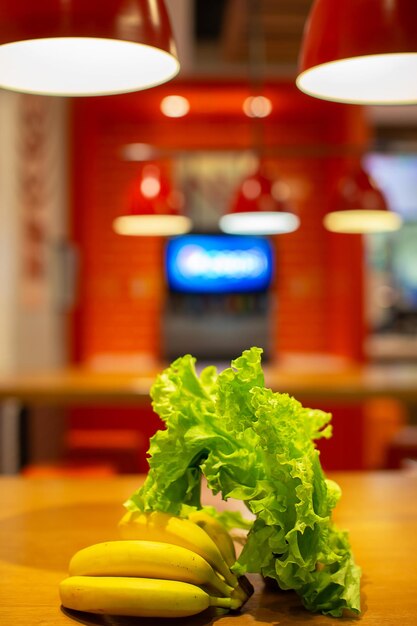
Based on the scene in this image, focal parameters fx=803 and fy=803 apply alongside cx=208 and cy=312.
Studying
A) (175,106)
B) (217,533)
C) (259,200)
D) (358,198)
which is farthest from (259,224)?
(217,533)

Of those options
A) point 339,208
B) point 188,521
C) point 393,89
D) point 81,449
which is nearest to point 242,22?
point 339,208

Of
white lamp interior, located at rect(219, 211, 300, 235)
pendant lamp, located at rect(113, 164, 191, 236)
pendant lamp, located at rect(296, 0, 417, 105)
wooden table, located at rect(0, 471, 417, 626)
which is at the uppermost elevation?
pendant lamp, located at rect(113, 164, 191, 236)

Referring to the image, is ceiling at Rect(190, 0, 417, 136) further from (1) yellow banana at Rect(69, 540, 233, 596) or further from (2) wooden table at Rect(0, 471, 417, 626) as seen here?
(1) yellow banana at Rect(69, 540, 233, 596)

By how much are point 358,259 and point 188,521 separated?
5513 millimetres

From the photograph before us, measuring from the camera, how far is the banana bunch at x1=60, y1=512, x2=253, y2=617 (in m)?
1.15

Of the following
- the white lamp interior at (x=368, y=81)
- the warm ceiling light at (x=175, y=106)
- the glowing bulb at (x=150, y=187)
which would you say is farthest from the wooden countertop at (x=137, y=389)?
the warm ceiling light at (x=175, y=106)

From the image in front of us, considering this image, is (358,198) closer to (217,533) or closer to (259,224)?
(259,224)

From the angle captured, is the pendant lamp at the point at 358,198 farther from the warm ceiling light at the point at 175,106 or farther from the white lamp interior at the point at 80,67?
the warm ceiling light at the point at 175,106

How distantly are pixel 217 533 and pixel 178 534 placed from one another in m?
0.11

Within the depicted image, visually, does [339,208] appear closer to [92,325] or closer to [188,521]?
[188,521]

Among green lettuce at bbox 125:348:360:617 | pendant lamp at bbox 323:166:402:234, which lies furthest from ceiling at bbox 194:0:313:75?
green lettuce at bbox 125:348:360:617

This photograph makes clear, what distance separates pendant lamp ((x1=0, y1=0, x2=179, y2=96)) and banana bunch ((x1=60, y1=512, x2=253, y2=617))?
801 mm

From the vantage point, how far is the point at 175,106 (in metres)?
6.99

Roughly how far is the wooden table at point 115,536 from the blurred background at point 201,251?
117 inches
